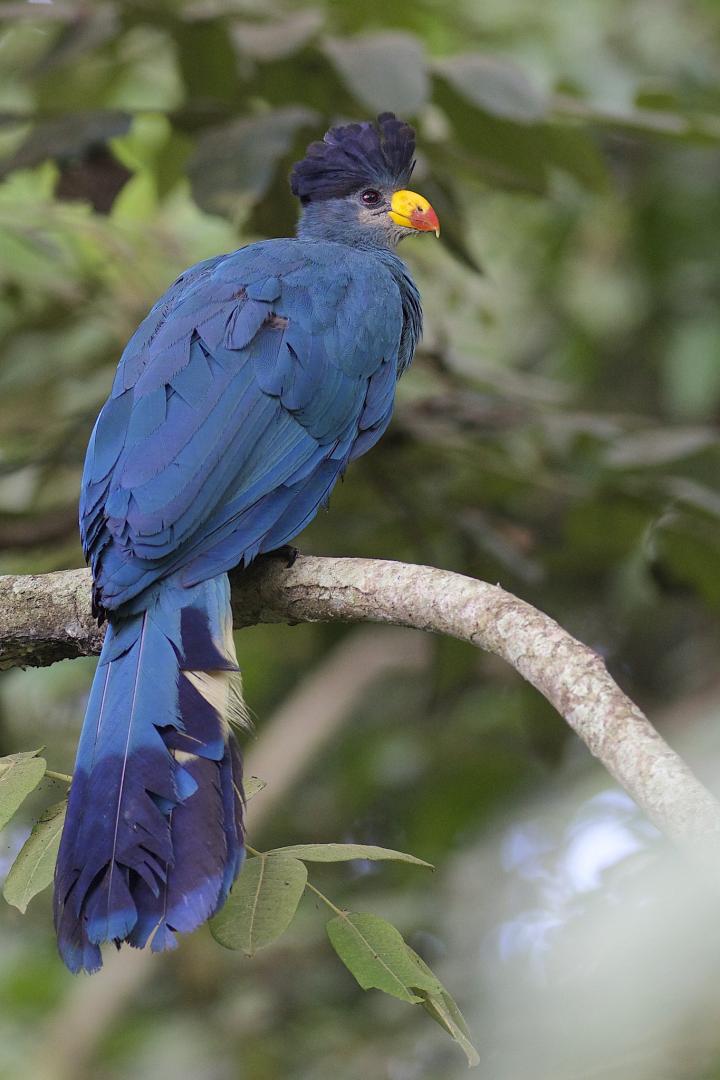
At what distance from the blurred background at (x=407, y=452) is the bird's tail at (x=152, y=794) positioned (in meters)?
0.87

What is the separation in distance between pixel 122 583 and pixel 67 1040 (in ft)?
6.21

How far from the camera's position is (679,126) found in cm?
344

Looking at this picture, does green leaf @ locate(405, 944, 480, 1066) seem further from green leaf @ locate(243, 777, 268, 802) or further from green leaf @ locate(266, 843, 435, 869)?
green leaf @ locate(243, 777, 268, 802)

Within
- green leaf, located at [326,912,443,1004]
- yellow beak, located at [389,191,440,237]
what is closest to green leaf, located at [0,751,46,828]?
green leaf, located at [326,912,443,1004]

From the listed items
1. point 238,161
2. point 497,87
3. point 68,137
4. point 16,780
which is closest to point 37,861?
point 16,780

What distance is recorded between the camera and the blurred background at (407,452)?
3.48 m

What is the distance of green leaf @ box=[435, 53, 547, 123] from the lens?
314 cm

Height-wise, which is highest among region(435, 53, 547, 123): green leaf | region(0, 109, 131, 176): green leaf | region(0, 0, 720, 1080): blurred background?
region(435, 53, 547, 123): green leaf

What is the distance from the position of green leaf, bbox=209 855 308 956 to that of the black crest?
2478 mm

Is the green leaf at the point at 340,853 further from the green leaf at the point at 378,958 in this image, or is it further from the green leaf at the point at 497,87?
the green leaf at the point at 497,87

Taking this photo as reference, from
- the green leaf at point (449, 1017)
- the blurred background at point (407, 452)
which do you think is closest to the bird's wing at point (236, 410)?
the blurred background at point (407, 452)

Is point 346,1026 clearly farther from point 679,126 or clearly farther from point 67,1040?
point 679,126

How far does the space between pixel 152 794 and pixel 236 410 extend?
41.1 inches

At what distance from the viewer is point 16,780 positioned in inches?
71.2
